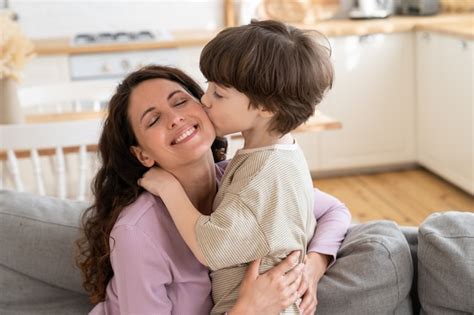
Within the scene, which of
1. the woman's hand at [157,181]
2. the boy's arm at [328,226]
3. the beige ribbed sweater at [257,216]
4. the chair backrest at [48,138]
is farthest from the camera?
the chair backrest at [48,138]

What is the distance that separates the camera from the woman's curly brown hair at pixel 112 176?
149 centimetres

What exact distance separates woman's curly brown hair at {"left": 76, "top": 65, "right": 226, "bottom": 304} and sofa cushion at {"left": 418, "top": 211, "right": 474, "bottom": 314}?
1.96ft

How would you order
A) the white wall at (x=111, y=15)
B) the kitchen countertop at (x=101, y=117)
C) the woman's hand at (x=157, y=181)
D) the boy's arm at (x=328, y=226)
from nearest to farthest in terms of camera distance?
1. the woman's hand at (x=157, y=181)
2. the boy's arm at (x=328, y=226)
3. the kitchen countertop at (x=101, y=117)
4. the white wall at (x=111, y=15)

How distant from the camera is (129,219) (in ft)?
4.48

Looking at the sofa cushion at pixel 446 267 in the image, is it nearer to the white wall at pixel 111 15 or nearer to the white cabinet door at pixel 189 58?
the white cabinet door at pixel 189 58

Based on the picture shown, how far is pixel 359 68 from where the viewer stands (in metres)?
4.32

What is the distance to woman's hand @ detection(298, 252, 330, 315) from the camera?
4.59 feet

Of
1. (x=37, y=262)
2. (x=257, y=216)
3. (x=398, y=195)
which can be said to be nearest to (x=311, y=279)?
(x=257, y=216)

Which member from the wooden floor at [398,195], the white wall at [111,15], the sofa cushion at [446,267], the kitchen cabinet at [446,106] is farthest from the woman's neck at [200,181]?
the white wall at [111,15]

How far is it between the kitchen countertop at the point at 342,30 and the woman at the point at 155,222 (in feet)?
8.23

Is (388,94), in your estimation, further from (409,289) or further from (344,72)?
(409,289)

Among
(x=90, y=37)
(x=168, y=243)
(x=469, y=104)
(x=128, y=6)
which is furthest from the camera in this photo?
(x=128, y=6)

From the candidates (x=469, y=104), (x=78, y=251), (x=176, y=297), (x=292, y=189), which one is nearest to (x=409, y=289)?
(x=292, y=189)

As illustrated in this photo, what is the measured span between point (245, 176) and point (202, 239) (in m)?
0.14
